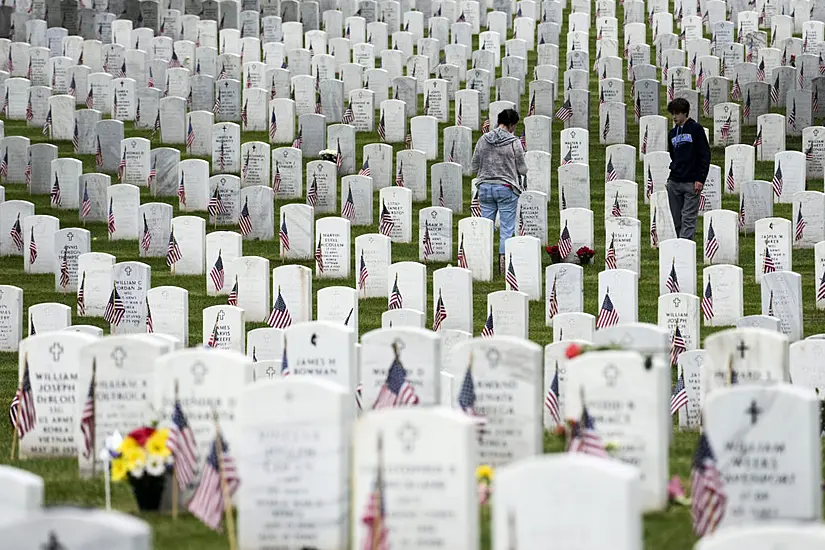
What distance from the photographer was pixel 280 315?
1590 centimetres

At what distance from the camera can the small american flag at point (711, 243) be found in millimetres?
17875

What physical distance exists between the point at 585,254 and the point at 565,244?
286 mm

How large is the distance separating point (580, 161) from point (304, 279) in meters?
6.73

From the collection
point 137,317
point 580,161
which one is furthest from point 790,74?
point 137,317

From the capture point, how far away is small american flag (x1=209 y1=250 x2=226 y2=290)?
57.4 ft

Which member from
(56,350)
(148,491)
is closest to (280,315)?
(56,350)

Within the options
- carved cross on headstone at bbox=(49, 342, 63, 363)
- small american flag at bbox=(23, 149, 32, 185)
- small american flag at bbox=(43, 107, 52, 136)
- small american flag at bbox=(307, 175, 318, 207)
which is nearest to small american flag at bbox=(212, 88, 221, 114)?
small american flag at bbox=(43, 107, 52, 136)

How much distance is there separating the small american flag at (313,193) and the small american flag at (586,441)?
38.9ft

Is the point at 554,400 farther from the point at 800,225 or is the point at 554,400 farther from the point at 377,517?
the point at 800,225

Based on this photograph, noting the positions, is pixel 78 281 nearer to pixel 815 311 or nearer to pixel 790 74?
pixel 815 311

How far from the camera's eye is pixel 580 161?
21.7 metres

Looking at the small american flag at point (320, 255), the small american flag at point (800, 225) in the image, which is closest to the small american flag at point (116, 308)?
the small american flag at point (320, 255)

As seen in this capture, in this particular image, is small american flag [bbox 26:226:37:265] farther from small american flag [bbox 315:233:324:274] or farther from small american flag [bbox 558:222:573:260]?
small american flag [bbox 558:222:573:260]

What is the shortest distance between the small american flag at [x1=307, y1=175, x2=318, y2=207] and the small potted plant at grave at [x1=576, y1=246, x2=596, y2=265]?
4003 mm
